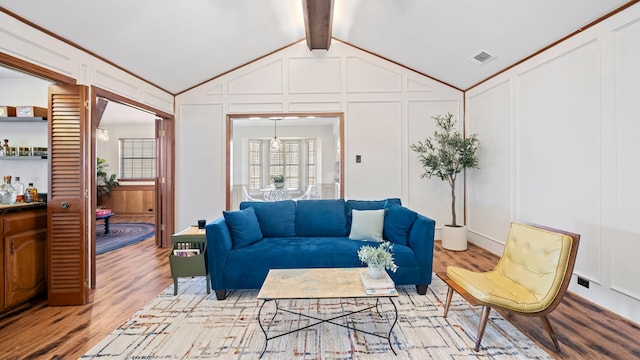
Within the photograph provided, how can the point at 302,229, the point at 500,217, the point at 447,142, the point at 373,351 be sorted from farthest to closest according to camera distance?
the point at 447,142 < the point at 500,217 < the point at 302,229 < the point at 373,351

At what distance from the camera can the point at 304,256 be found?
113 inches

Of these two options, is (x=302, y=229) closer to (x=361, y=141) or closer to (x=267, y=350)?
(x=267, y=350)

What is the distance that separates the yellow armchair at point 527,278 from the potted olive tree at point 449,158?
6.41ft

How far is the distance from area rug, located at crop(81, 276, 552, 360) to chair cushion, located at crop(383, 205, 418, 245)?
0.63 meters

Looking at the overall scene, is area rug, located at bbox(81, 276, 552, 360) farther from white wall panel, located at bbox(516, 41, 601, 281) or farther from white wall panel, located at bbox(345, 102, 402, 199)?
white wall panel, located at bbox(345, 102, 402, 199)

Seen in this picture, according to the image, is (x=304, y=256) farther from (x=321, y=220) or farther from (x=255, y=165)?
(x=255, y=165)

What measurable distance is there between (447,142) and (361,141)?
4.45ft

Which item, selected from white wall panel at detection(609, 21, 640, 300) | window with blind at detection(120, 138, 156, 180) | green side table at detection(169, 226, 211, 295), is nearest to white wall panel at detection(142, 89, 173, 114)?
green side table at detection(169, 226, 211, 295)

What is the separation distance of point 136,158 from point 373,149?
7214 mm

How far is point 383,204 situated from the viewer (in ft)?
11.6

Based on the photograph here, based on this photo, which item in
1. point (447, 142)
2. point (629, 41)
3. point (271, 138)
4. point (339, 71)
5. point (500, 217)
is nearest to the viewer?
point (629, 41)

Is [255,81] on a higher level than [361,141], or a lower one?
higher

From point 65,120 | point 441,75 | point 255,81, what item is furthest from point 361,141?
point 65,120

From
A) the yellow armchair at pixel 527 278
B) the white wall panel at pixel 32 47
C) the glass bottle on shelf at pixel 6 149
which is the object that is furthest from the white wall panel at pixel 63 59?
the yellow armchair at pixel 527 278
